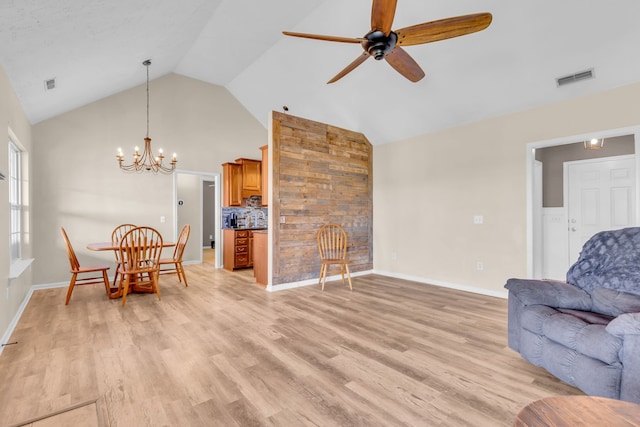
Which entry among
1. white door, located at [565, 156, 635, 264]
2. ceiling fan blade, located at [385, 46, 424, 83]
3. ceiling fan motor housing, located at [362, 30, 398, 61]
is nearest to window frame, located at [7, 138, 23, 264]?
ceiling fan motor housing, located at [362, 30, 398, 61]

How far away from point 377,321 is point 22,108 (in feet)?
17.0

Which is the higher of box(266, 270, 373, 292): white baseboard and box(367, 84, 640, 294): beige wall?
box(367, 84, 640, 294): beige wall

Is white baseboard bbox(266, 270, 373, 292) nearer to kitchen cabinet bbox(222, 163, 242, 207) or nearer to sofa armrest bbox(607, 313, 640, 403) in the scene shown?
kitchen cabinet bbox(222, 163, 242, 207)

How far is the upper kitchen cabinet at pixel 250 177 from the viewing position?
258 inches

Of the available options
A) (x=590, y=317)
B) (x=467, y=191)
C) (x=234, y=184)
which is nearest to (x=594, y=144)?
(x=467, y=191)

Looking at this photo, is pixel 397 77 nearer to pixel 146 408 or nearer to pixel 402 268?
pixel 402 268

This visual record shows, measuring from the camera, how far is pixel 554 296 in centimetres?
226

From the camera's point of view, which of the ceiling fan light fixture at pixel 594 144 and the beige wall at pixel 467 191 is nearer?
the beige wall at pixel 467 191

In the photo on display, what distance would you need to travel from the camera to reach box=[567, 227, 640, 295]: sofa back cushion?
2162 millimetres

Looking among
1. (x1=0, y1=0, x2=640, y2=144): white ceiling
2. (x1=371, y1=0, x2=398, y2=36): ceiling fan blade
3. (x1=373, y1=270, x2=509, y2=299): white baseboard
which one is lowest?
(x1=373, y1=270, x2=509, y2=299): white baseboard

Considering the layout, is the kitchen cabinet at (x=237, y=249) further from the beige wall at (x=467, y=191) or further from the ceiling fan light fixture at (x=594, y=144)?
the ceiling fan light fixture at (x=594, y=144)

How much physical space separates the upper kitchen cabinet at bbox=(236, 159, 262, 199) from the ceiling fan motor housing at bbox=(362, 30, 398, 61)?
468 cm

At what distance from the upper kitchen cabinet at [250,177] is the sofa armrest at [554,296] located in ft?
17.7

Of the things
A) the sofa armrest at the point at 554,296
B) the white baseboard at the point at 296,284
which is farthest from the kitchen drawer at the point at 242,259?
the sofa armrest at the point at 554,296
